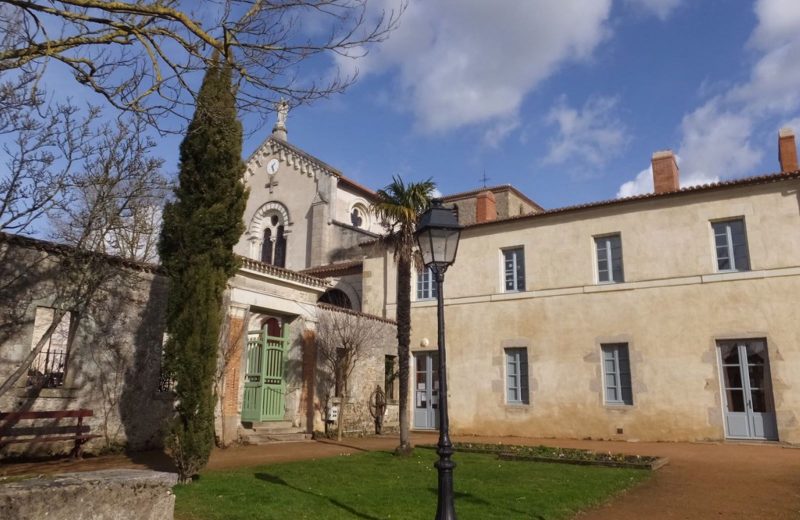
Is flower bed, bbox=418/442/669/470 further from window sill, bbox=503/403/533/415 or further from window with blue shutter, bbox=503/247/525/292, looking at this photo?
window with blue shutter, bbox=503/247/525/292

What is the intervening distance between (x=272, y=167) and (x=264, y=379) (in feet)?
55.0

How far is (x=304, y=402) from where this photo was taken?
16.0 meters

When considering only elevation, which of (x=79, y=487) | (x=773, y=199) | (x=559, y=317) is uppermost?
(x=773, y=199)

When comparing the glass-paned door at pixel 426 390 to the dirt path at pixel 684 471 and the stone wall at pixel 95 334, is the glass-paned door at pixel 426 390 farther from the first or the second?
the stone wall at pixel 95 334

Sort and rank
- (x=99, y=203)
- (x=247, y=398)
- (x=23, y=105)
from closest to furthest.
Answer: (x=23, y=105), (x=99, y=203), (x=247, y=398)

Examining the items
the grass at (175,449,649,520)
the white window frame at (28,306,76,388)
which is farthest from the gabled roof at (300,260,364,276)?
the grass at (175,449,649,520)

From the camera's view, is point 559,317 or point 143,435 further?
point 559,317

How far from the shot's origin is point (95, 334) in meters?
11.4

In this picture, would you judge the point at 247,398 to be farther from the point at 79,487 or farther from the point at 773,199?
the point at 773,199

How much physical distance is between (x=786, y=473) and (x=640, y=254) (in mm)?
8431

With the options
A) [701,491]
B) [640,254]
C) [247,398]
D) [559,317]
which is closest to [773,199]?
[640,254]

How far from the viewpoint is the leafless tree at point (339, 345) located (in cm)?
1673

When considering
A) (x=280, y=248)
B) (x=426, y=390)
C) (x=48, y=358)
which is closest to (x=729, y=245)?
(x=426, y=390)

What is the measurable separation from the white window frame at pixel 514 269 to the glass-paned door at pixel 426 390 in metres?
3.52
